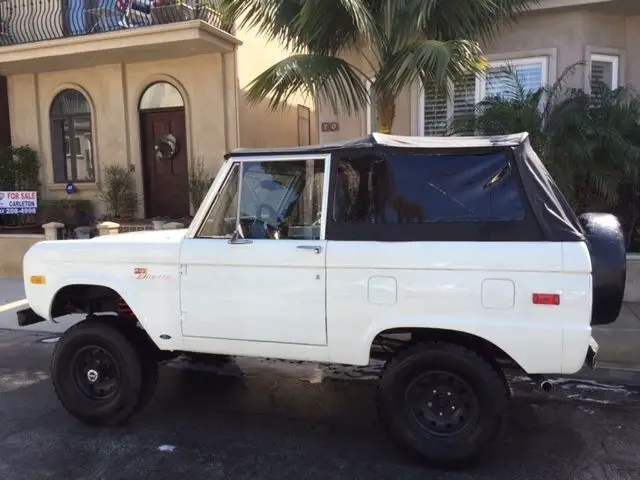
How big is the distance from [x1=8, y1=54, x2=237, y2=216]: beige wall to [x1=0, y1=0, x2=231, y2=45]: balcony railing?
84 cm

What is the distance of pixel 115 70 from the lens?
485 inches

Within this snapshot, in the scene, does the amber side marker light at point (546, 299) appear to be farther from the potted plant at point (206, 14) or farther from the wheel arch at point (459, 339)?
the potted plant at point (206, 14)

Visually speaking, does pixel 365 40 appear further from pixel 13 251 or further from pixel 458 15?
pixel 13 251

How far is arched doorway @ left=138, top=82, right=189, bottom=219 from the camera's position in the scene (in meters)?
12.2

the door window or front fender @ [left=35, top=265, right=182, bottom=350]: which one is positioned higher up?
the door window

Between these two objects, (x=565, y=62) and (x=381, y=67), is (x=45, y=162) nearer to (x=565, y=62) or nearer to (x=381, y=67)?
(x=381, y=67)

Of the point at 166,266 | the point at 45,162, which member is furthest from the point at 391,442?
the point at 45,162

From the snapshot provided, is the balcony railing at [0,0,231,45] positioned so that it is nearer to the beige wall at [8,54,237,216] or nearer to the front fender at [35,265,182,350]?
the beige wall at [8,54,237,216]

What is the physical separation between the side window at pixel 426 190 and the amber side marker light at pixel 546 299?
49 centimetres

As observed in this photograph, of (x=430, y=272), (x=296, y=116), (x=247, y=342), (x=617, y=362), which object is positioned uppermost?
(x=296, y=116)

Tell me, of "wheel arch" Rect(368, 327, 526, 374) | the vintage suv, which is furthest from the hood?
"wheel arch" Rect(368, 327, 526, 374)

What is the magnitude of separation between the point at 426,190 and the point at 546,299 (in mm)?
992

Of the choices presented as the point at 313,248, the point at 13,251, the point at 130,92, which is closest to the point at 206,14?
the point at 130,92

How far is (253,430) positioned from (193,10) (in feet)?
28.8
